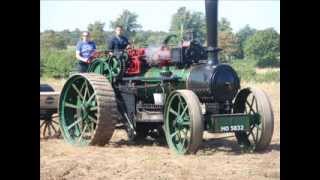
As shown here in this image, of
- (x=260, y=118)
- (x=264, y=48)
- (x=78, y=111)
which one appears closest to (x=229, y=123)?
(x=260, y=118)

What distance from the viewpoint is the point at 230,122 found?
9.73 meters

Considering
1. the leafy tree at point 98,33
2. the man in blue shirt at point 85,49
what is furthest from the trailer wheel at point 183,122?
the leafy tree at point 98,33

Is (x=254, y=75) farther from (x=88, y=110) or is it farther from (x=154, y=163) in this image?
(x=154, y=163)

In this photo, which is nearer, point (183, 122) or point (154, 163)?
point (154, 163)

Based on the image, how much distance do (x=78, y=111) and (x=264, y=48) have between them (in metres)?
26.2

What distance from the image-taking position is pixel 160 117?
10719mm

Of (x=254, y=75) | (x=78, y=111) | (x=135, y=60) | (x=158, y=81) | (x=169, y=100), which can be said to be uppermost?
(x=135, y=60)

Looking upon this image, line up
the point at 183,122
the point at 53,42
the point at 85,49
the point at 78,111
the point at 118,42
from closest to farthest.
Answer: the point at 183,122 < the point at 78,111 < the point at 118,42 < the point at 85,49 < the point at 53,42

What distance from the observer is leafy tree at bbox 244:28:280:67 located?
34.2 meters

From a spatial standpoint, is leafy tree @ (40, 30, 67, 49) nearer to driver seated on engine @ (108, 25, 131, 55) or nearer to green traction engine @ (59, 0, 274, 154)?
driver seated on engine @ (108, 25, 131, 55)
